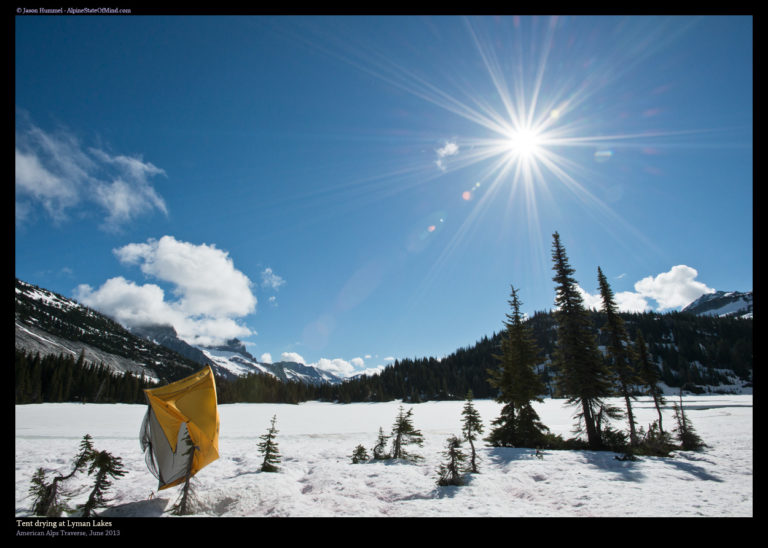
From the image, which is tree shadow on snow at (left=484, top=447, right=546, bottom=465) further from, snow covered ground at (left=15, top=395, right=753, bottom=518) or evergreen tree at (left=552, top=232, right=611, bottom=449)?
evergreen tree at (left=552, top=232, right=611, bottom=449)

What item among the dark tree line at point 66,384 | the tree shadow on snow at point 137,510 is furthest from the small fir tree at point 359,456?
the dark tree line at point 66,384

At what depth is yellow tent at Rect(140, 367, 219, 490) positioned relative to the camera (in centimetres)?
908

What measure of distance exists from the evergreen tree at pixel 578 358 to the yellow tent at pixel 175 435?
21.6 metres

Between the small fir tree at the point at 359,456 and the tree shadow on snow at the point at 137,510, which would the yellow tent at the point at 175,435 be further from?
the small fir tree at the point at 359,456

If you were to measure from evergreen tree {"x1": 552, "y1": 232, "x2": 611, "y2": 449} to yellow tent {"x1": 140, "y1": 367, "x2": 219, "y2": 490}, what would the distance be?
21.6 metres

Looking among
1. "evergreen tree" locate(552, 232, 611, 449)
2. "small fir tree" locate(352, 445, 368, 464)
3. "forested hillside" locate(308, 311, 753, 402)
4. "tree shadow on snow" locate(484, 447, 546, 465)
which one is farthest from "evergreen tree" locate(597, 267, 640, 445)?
"forested hillside" locate(308, 311, 753, 402)

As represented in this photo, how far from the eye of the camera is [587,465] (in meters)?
14.8

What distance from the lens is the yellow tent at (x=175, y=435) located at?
9.08 metres

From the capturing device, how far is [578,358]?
21438mm

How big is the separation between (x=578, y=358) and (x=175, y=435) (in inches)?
925

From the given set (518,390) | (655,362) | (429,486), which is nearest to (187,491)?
(429,486)
